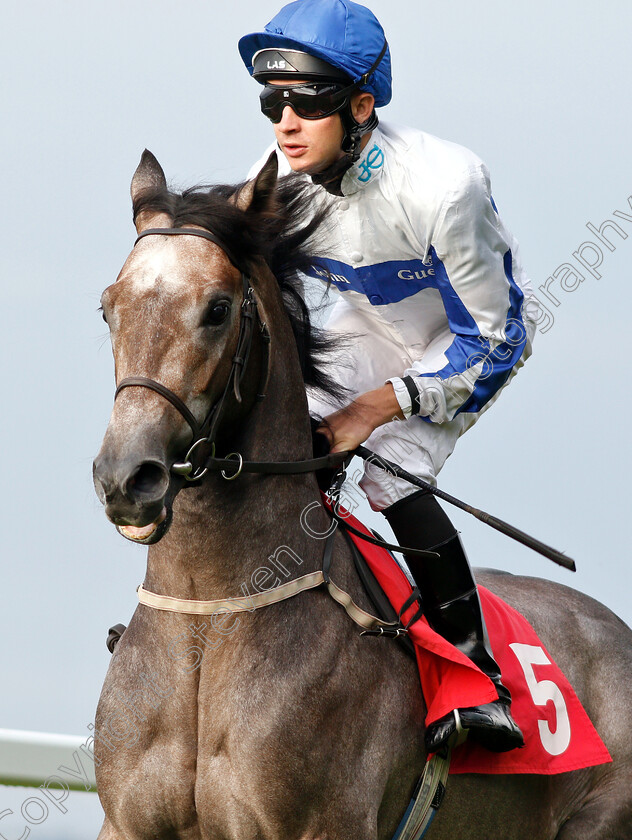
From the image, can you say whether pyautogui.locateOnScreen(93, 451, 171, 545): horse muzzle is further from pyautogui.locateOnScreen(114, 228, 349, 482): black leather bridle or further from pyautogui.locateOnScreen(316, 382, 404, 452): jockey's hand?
pyautogui.locateOnScreen(316, 382, 404, 452): jockey's hand

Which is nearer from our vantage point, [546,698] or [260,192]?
[260,192]

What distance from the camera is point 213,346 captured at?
255 centimetres

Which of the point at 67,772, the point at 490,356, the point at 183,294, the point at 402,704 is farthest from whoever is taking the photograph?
the point at 67,772

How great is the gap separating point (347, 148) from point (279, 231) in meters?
0.45

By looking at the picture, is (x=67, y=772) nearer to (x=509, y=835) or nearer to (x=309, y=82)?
(x=509, y=835)

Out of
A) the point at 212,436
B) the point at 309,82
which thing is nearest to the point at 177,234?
the point at 212,436

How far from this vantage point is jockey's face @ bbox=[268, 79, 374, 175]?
317 cm

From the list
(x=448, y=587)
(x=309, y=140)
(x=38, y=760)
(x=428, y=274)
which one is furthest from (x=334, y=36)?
(x=38, y=760)

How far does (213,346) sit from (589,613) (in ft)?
7.57

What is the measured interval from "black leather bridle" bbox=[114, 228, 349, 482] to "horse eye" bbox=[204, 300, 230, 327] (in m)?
0.09

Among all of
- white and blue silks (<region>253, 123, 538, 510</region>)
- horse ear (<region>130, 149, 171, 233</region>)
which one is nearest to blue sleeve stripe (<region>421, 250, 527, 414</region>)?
white and blue silks (<region>253, 123, 538, 510</region>)

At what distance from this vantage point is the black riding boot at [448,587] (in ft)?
10.5

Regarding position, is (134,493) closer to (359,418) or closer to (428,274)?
(359,418)

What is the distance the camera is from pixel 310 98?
123 inches
